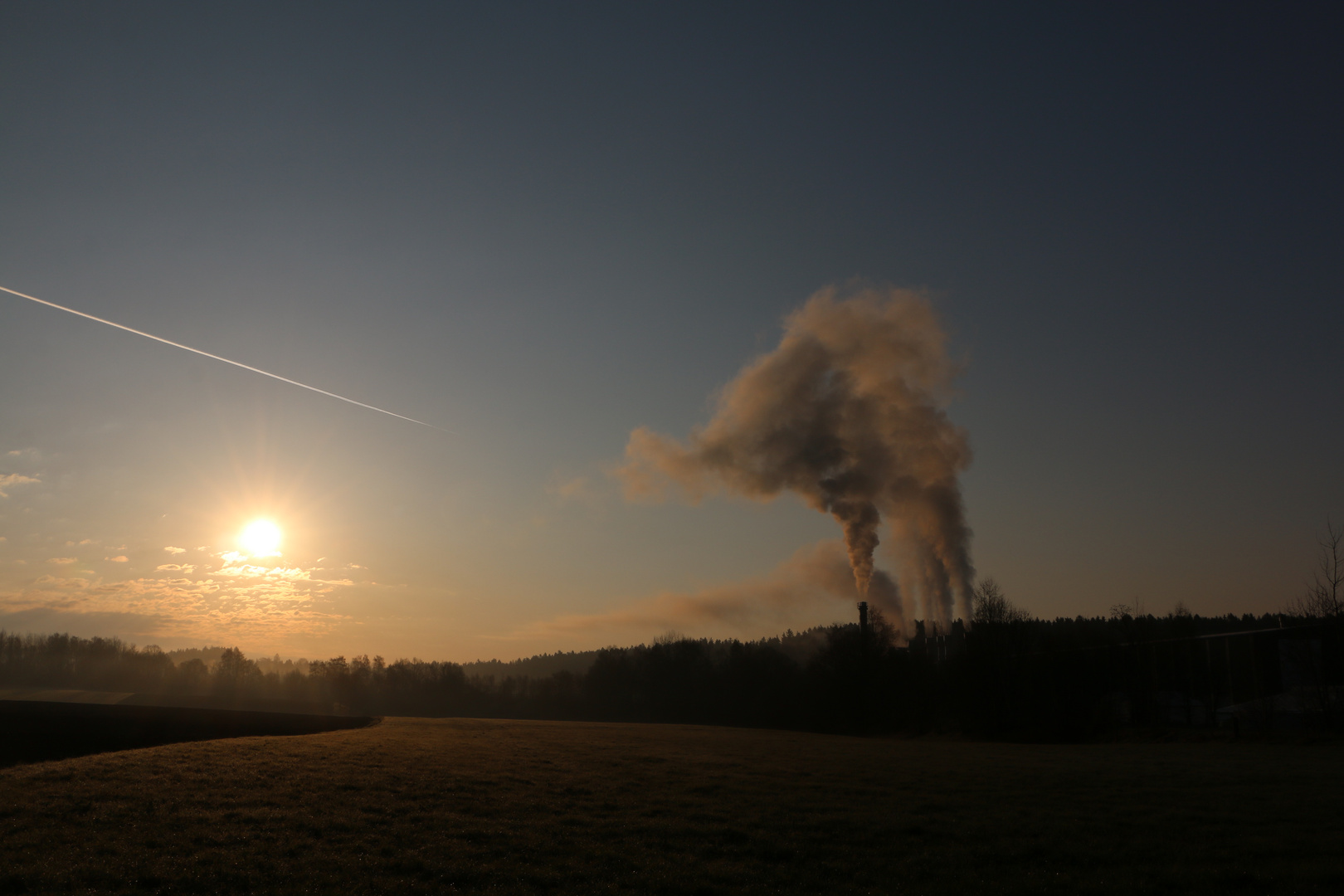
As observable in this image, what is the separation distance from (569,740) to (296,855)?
28.2 m

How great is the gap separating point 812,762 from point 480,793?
1600 centimetres

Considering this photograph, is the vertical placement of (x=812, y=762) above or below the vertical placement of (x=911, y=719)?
above

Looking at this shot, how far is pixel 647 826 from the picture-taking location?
60.2ft

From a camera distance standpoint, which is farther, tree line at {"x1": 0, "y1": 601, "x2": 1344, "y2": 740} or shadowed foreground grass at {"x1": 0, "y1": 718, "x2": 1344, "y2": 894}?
tree line at {"x1": 0, "y1": 601, "x2": 1344, "y2": 740}

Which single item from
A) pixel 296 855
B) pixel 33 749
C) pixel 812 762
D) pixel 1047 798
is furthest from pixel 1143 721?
pixel 33 749

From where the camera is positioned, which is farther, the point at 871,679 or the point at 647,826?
the point at 871,679

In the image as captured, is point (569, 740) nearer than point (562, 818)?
No

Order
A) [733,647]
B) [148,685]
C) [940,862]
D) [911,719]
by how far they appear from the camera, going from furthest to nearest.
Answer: [148,685], [733,647], [911,719], [940,862]

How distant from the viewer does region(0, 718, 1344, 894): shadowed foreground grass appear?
13.9 metres

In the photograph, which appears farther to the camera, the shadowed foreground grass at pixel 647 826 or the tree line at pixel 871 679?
the tree line at pixel 871 679

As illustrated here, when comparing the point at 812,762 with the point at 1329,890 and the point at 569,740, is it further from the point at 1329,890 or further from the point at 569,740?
A: the point at 1329,890

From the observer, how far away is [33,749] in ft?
116

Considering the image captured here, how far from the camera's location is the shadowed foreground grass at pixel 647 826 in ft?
45.7

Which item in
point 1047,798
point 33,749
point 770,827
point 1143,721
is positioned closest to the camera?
point 770,827
